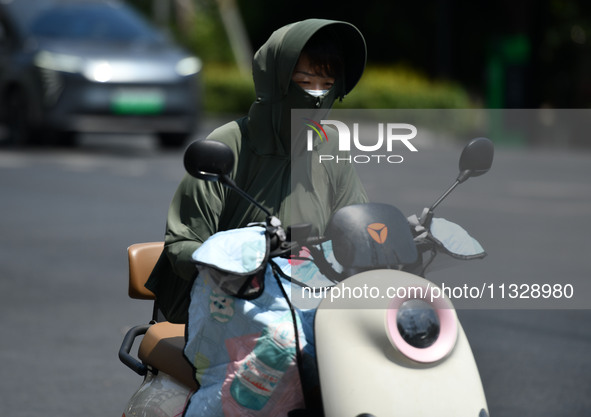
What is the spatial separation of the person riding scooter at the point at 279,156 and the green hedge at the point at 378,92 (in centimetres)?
1675

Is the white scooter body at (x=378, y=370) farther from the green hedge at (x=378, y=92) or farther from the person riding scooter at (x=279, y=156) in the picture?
the green hedge at (x=378, y=92)

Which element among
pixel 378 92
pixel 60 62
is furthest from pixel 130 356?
pixel 378 92

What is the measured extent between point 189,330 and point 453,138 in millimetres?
798

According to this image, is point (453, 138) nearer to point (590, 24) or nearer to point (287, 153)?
point (287, 153)

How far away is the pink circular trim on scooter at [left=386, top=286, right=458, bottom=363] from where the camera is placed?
7.07 feet

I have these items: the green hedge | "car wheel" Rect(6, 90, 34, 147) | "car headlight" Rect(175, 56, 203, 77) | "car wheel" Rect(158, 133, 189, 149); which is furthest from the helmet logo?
the green hedge

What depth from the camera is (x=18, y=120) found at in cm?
1434

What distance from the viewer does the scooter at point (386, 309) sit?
215cm

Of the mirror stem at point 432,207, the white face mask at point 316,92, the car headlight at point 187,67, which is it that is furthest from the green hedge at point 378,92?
the mirror stem at point 432,207

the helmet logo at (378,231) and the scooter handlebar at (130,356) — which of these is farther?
the scooter handlebar at (130,356)

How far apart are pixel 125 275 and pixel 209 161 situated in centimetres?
537

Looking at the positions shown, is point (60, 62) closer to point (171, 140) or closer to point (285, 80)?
point (171, 140)

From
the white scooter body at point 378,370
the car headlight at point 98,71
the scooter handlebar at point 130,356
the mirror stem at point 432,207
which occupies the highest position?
the car headlight at point 98,71

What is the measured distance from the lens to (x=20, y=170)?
1289 cm
